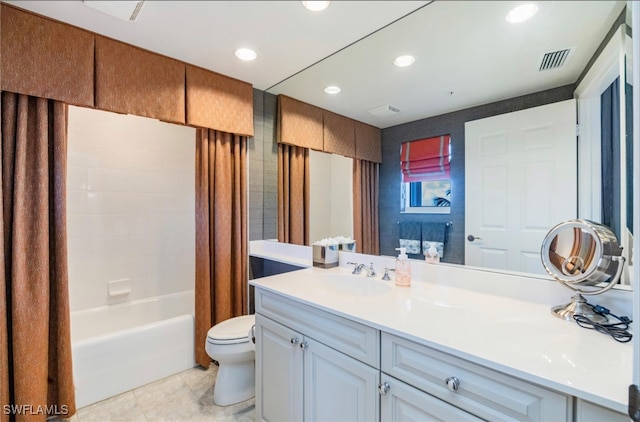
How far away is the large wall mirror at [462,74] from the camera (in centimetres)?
104

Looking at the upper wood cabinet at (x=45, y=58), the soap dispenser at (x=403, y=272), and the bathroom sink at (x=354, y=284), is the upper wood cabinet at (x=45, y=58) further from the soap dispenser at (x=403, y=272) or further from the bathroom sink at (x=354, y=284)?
the soap dispenser at (x=403, y=272)

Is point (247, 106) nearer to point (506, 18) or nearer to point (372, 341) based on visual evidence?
point (506, 18)

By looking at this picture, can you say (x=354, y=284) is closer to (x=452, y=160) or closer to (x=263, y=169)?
(x=452, y=160)

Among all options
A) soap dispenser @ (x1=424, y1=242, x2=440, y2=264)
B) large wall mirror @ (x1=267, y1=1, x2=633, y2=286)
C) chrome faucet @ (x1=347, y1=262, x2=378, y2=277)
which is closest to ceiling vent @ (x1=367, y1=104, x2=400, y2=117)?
large wall mirror @ (x1=267, y1=1, x2=633, y2=286)

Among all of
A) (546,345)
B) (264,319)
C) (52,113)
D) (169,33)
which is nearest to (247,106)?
(169,33)

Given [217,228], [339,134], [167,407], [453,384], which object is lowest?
[167,407]

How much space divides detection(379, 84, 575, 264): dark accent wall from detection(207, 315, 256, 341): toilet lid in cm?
102

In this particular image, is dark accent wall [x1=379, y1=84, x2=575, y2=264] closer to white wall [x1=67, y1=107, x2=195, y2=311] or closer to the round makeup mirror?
the round makeup mirror

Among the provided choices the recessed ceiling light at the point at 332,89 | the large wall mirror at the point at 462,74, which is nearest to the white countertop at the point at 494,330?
the large wall mirror at the point at 462,74

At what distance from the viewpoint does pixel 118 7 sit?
4.64 ft

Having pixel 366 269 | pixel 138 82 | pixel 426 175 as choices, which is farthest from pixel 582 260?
pixel 138 82

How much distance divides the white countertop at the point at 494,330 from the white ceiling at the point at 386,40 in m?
0.91

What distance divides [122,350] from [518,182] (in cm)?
250

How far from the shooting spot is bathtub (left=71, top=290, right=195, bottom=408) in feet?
5.88
